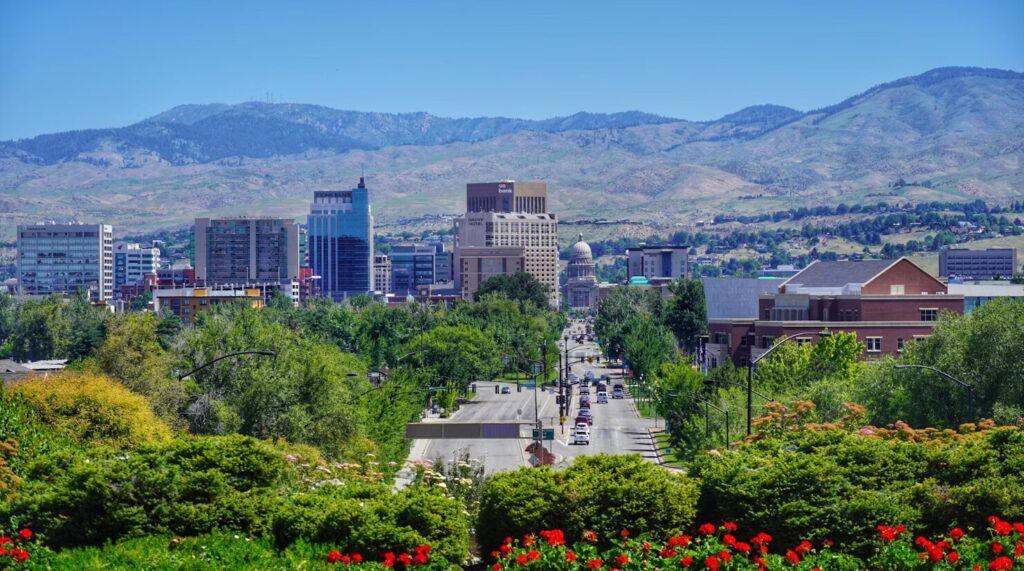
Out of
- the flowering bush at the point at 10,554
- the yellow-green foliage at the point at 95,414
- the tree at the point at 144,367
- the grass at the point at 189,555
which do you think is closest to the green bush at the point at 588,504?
the grass at the point at 189,555

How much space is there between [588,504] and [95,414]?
1194 inches

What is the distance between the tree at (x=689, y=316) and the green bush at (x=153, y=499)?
143 meters

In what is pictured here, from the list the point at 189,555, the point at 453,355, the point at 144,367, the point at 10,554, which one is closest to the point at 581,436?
the point at 144,367

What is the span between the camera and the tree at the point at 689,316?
176 metres

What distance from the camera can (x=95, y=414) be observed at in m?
56.6

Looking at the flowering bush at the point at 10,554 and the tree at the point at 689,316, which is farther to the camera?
the tree at the point at 689,316

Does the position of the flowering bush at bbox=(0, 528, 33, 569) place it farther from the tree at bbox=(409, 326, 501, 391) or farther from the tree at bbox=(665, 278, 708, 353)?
the tree at bbox=(665, 278, 708, 353)

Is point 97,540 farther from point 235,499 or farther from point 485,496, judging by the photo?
point 485,496

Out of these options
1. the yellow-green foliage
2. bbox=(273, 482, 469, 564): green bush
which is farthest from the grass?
the yellow-green foliage

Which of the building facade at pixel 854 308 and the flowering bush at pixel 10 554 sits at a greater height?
the building facade at pixel 854 308

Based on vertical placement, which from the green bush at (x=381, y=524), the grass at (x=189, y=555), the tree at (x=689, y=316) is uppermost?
the tree at (x=689, y=316)

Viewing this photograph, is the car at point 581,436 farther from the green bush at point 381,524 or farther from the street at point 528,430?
A: the green bush at point 381,524

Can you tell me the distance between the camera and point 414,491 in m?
31.7

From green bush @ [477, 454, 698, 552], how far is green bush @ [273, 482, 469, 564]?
103 centimetres
